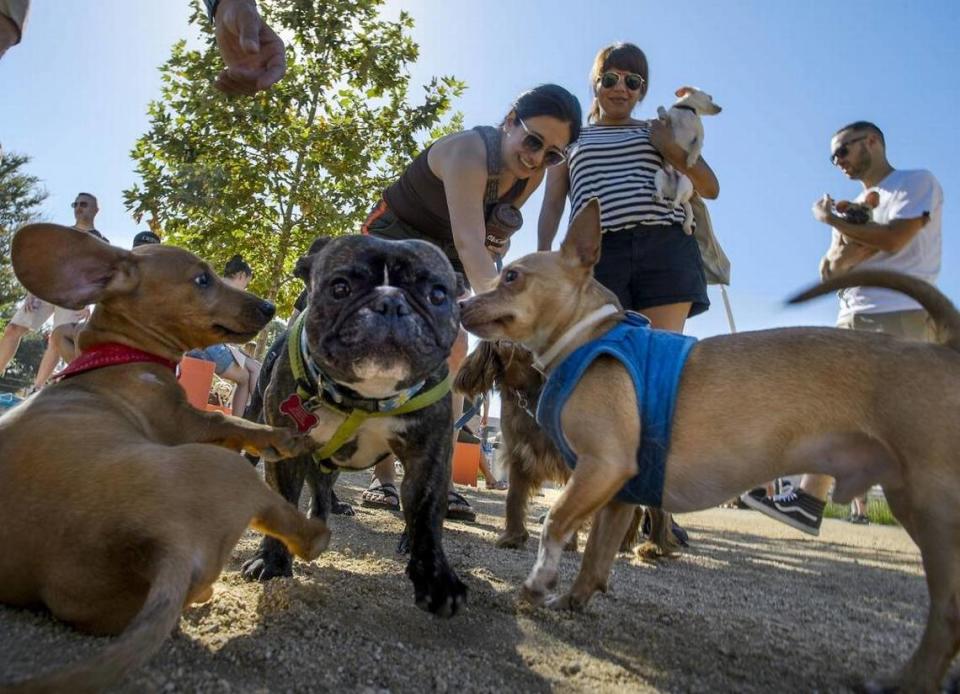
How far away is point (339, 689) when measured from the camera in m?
1.59

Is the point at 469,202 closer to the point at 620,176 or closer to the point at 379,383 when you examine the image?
the point at 620,176

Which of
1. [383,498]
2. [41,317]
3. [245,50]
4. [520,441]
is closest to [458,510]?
[383,498]

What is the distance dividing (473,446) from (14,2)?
26.1 feet

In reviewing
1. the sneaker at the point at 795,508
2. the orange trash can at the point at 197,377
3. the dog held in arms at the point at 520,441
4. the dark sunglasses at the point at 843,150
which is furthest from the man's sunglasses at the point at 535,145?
the orange trash can at the point at 197,377

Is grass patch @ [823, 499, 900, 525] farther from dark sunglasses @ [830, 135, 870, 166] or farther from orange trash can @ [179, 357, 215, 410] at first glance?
orange trash can @ [179, 357, 215, 410]

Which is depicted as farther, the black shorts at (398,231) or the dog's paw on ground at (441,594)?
the black shorts at (398,231)

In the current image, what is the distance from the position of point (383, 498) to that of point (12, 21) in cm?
392

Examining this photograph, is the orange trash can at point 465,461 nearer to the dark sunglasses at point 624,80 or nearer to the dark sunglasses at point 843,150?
the dark sunglasses at point 843,150

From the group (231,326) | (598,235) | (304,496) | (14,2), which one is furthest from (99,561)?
(304,496)

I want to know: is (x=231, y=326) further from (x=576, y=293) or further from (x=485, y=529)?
(x=485, y=529)

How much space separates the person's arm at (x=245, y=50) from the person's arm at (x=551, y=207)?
2.18 metres

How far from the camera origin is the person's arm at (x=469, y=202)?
3.84 metres

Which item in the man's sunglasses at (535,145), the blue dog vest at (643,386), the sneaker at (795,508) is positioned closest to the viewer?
the blue dog vest at (643,386)

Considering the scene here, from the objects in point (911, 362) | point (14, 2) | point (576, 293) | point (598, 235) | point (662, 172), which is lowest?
point (911, 362)
